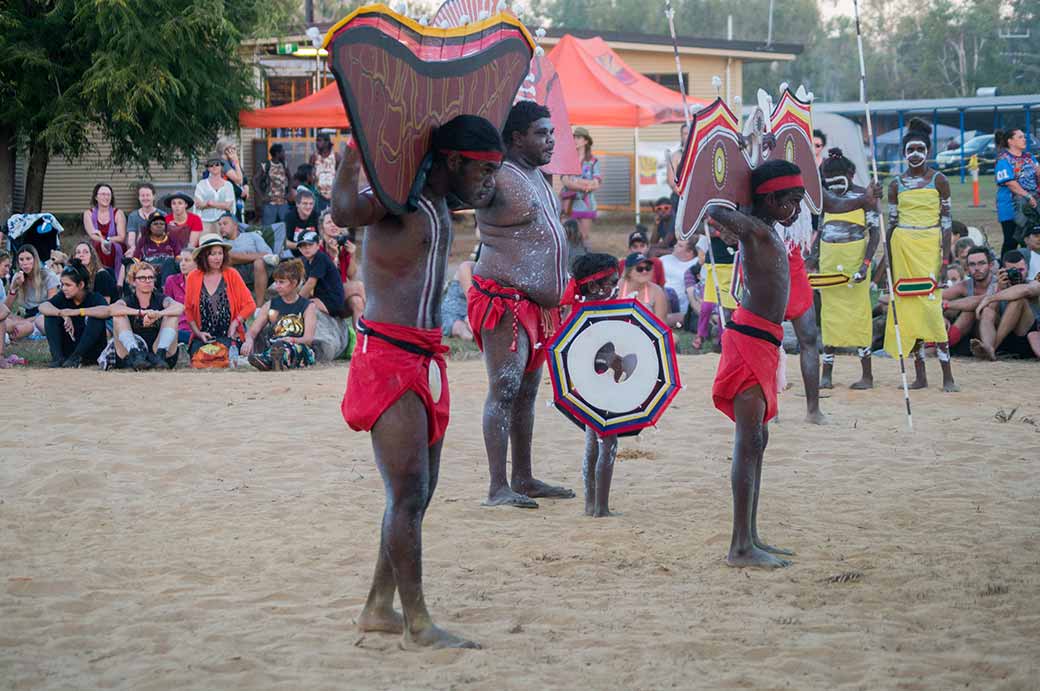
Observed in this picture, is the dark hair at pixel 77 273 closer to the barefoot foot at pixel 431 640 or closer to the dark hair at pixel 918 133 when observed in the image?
the dark hair at pixel 918 133

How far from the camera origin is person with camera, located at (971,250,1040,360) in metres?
11.8

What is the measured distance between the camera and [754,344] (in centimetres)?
546

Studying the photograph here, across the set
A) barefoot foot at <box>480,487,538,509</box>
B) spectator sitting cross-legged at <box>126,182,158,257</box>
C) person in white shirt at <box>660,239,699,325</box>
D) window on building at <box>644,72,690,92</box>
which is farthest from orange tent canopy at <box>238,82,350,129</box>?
barefoot foot at <box>480,487,538,509</box>

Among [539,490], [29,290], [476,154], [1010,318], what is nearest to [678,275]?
[1010,318]

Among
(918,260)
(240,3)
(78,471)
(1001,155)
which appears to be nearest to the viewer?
(78,471)

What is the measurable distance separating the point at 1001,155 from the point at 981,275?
3.19 meters

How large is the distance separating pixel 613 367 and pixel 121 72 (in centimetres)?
1446

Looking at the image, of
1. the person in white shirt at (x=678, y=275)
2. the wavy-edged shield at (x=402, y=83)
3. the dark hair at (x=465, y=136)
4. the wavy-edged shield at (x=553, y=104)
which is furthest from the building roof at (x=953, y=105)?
the dark hair at (x=465, y=136)

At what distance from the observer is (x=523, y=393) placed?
6.72m

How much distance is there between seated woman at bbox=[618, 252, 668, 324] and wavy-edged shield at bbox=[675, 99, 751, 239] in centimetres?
680

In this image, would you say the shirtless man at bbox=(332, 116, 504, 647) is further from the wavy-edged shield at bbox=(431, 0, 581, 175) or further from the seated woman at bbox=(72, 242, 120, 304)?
the seated woman at bbox=(72, 242, 120, 304)

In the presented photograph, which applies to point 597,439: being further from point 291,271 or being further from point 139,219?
point 139,219

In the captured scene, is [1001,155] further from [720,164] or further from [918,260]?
[720,164]

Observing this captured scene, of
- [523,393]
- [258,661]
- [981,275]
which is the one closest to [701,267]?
[981,275]
